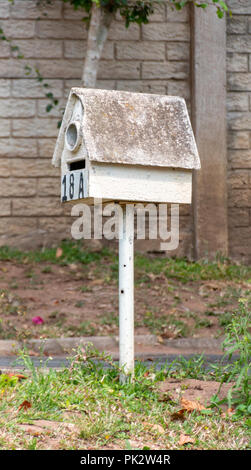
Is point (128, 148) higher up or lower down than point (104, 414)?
higher up

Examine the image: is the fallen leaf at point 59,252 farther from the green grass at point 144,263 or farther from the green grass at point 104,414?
the green grass at point 104,414

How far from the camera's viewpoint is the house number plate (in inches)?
151

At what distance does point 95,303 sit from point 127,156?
3.63m

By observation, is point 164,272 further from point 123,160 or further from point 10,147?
point 123,160

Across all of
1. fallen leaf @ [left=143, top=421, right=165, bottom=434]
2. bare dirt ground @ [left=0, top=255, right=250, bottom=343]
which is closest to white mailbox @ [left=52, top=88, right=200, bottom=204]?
fallen leaf @ [left=143, top=421, right=165, bottom=434]

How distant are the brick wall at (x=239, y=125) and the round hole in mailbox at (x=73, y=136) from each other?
5612 mm

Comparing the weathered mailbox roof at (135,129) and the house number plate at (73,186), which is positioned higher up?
the weathered mailbox roof at (135,129)

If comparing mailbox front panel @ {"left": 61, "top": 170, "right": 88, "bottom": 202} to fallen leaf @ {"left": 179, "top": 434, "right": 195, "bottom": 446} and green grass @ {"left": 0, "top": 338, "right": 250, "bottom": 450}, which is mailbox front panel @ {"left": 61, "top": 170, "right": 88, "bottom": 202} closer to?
green grass @ {"left": 0, "top": 338, "right": 250, "bottom": 450}

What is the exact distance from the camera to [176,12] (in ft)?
30.4

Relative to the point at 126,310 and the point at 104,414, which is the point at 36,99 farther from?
the point at 104,414

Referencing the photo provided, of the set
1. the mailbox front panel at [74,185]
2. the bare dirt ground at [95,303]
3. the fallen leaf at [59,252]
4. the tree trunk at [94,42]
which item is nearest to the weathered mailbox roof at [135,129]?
the mailbox front panel at [74,185]

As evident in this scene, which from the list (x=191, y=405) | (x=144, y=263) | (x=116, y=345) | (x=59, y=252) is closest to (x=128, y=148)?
(x=191, y=405)

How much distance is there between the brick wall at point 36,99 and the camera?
898cm

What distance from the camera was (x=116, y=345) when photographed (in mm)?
6328
